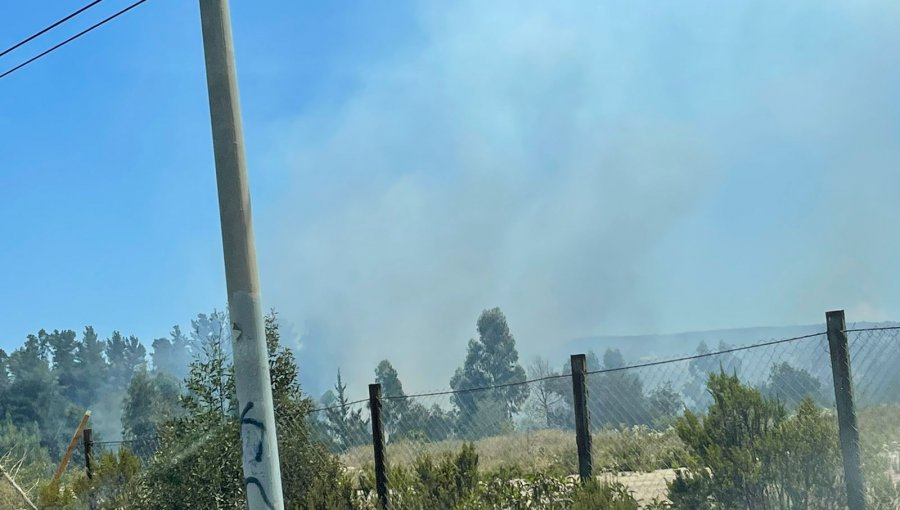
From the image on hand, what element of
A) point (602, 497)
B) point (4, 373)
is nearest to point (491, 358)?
point (4, 373)

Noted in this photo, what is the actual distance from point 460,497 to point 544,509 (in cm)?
99

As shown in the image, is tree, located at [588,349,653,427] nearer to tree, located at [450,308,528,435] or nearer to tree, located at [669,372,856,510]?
tree, located at [669,372,856,510]

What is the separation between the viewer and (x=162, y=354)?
213ft

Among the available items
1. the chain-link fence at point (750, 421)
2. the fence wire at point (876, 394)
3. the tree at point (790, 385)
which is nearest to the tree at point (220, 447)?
the chain-link fence at point (750, 421)

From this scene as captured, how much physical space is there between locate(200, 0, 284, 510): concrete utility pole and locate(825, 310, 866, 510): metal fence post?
3674 millimetres

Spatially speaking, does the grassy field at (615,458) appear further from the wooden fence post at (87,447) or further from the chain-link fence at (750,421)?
the wooden fence post at (87,447)

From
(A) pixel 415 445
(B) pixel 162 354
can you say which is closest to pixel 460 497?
(A) pixel 415 445

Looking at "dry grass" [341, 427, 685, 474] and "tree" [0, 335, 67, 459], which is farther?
"tree" [0, 335, 67, 459]

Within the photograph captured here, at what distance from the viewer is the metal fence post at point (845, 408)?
5.50 meters

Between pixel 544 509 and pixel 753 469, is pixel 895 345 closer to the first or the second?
pixel 753 469

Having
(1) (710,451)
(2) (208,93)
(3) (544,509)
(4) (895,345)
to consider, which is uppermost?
(2) (208,93)

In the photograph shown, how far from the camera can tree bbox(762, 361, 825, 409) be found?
602 centimetres

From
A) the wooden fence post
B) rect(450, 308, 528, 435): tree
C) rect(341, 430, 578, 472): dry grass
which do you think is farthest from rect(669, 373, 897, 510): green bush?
rect(450, 308, 528, 435): tree

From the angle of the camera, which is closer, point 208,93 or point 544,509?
point 208,93
